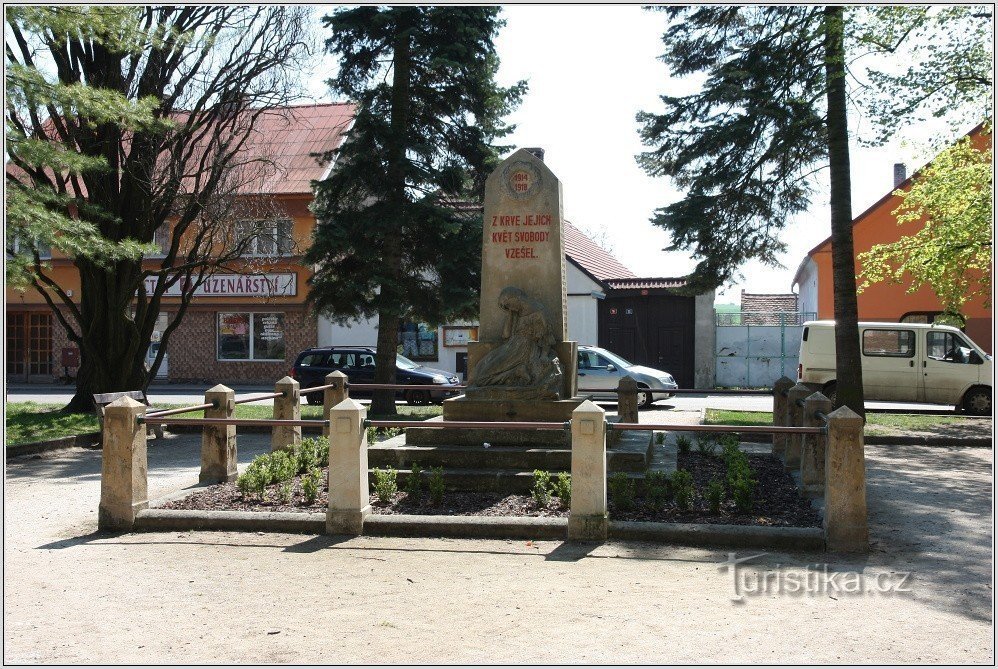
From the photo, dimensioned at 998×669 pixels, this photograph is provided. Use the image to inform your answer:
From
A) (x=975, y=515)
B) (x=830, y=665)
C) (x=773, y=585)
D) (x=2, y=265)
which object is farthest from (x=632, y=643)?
(x=2, y=265)

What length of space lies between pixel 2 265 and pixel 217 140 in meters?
9.49

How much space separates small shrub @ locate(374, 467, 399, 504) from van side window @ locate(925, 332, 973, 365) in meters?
15.0

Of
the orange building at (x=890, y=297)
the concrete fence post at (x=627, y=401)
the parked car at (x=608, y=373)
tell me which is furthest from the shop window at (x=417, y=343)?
the concrete fence post at (x=627, y=401)

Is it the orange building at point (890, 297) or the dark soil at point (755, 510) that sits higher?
the orange building at point (890, 297)

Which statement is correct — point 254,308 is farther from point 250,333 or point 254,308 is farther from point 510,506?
point 510,506

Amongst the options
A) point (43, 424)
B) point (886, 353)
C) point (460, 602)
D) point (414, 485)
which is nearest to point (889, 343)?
point (886, 353)

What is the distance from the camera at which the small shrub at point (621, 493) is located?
311 inches

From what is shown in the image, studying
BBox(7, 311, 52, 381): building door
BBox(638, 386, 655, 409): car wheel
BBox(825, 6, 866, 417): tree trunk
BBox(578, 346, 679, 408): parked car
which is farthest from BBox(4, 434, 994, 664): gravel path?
BBox(7, 311, 52, 381): building door

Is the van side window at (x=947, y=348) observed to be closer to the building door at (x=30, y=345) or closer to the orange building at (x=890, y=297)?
the orange building at (x=890, y=297)

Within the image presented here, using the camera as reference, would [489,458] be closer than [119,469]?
No

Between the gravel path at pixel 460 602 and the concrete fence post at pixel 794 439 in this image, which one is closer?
the gravel path at pixel 460 602

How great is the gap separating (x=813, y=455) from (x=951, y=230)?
9.34 metres

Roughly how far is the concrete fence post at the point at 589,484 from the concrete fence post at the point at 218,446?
4600mm

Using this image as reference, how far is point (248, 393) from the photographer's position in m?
25.6
